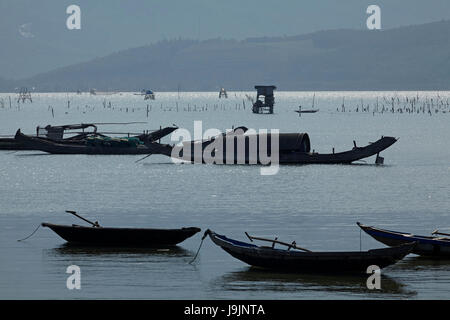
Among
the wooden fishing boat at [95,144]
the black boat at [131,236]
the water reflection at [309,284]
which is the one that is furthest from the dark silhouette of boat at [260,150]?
the water reflection at [309,284]

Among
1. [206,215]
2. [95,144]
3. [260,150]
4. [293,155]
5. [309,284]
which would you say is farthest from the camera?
[95,144]

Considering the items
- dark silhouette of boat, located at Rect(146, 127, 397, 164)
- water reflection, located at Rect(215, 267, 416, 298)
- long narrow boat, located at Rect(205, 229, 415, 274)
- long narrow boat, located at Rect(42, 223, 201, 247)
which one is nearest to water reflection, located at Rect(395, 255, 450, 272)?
water reflection, located at Rect(215, 267, 416, 298)

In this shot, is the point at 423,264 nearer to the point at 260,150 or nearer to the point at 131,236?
the point at 131,236

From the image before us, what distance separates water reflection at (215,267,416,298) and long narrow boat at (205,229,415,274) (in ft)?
0.75

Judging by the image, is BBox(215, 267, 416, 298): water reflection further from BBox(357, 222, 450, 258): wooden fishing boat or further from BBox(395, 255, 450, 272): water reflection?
BBox(357, 222, 450, 258): wooden fishing boat

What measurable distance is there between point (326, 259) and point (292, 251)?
1.13m

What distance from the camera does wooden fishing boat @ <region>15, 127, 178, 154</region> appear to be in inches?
3196

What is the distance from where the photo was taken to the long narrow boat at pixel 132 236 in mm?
35594

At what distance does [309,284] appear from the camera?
1214 inches

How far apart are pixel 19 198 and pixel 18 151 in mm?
38269

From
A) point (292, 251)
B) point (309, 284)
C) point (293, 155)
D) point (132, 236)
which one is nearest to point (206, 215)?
point (132, 236)

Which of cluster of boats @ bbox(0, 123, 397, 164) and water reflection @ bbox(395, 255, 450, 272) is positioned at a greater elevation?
cluster of boats @ bbox(0, 123, 397, 164)

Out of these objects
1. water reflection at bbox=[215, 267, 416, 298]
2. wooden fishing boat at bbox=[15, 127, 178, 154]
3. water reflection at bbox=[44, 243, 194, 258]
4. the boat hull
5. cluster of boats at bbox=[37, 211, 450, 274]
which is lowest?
water reflection at bbox=[215, 267, 416, 298]
